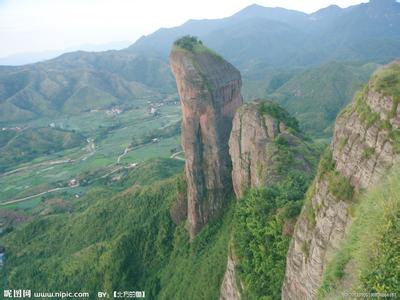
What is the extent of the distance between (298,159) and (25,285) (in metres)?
51.8

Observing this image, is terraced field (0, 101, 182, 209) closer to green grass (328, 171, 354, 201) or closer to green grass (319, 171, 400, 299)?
green grass (328, 171, 354, 201)

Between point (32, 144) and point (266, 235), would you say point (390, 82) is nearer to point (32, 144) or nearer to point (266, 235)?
point (266, 235)

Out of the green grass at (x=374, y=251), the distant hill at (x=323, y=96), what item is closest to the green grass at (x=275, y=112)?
the green grass at (x=374, y=251)

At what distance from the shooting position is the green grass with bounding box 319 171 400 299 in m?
9.84

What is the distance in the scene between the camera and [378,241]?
33.8ft

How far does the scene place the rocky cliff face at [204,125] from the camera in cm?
4822

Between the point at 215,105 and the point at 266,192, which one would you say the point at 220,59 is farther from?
the point at 266,192

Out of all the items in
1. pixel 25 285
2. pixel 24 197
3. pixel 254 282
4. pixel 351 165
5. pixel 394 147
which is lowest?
pixel 24 197

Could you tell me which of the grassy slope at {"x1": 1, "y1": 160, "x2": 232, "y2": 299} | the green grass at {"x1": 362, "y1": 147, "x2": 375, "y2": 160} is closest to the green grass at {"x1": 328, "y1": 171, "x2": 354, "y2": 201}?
the green grass at {"x1": 362, "y1": 147, "x2": 375, "y2": 160}

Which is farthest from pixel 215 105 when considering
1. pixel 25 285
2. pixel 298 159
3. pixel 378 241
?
pixel 25 285

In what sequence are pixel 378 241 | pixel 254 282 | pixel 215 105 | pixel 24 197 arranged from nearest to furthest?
pixel 378 241
pixel 254 282
pixel 215 105
pixel 24 197

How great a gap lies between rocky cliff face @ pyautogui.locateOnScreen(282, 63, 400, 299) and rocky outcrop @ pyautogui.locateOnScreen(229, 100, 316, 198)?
16.8m

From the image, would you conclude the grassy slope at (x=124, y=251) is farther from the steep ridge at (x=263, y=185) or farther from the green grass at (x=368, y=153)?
the green grass at (x=368, y=153)

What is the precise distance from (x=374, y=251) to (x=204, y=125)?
39292 mm
